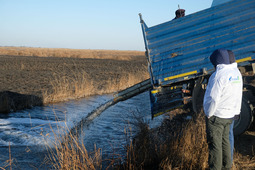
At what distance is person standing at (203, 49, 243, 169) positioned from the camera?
3551 millimetres

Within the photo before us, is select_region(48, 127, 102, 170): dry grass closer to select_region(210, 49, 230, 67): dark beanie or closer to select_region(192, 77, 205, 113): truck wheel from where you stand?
select_region(210, 49, 230, 67): dark beanie

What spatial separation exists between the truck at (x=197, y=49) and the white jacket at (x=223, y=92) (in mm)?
2450

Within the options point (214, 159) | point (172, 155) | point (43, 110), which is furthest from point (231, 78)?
point (43, 110)

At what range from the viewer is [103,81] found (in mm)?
18000

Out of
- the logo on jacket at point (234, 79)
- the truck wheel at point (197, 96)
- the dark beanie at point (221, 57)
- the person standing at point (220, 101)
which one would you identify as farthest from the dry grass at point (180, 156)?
the dark beanie at point (221, 57)

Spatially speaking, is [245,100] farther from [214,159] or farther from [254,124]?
[214,159]

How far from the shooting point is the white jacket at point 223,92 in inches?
139

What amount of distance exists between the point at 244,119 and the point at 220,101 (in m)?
2.65

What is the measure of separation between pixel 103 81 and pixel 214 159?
47.9 feet

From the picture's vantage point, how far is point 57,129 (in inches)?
327

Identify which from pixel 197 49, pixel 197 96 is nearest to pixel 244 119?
pixel 197 96

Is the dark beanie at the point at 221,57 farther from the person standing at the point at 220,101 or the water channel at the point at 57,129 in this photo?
the water channel at the point at 57,129

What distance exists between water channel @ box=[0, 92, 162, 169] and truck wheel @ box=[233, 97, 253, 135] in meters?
2.08

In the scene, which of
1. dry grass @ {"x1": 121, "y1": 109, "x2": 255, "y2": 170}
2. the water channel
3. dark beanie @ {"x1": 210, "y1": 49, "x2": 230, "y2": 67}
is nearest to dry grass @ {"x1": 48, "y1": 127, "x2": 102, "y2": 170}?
the water channel
